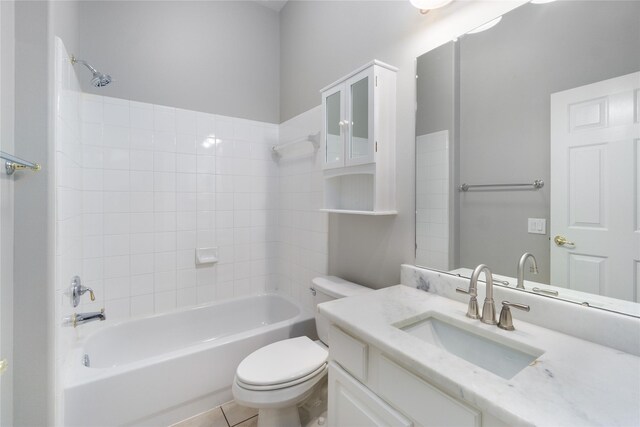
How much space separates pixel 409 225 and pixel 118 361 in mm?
2051

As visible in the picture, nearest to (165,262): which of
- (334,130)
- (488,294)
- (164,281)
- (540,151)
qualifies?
(164,281)

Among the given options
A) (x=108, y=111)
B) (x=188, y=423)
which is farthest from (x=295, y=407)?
(x=108, y=111)

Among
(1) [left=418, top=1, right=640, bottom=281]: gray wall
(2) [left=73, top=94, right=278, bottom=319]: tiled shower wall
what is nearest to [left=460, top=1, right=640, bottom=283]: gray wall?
(1) [left=418, top=1, right=640, bottom=281]: gray wall

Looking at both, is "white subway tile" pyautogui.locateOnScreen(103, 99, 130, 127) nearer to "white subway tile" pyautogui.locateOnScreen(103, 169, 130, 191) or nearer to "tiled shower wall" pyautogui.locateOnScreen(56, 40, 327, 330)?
"tiled shower wall" pyautogui.locateOnScreen(56, 40, 327, 330)

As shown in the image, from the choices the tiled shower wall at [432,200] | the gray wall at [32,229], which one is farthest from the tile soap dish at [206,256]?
the tiled shower wall at [432,200]

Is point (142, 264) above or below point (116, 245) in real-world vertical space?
below

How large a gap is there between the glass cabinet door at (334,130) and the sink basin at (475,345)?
3.03 feet

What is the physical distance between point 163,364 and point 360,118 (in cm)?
169

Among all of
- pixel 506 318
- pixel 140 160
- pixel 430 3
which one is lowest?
pixel 506 318

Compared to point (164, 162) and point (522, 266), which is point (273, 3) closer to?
point (164, 162)

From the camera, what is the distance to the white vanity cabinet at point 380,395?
2.15 ft

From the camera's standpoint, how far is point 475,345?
3.04 ft

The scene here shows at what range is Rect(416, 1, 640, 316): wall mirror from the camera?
80 centimetres

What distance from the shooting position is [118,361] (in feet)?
5.99
